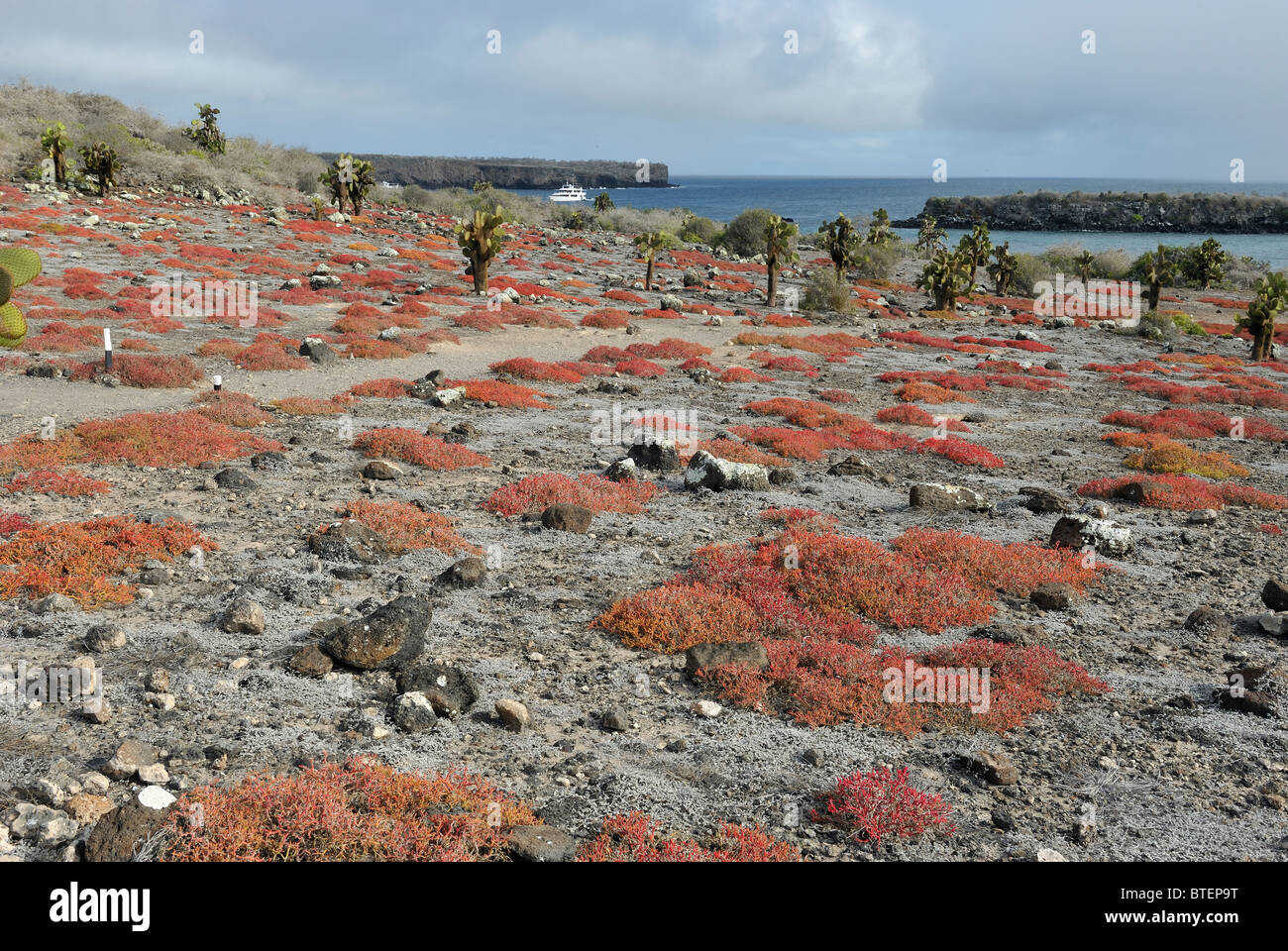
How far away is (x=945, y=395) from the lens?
2672cm

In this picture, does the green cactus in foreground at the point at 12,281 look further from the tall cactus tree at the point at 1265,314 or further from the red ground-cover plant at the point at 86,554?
the tall cactus tree at the point at 1265,314

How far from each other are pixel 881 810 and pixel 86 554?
31.6ft

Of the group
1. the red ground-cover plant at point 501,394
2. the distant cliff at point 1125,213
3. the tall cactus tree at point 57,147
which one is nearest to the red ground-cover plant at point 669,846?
the red ground-cover plant at point 501,394

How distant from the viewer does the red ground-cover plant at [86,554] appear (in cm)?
909

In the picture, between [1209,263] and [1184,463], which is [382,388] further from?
[1209,263]

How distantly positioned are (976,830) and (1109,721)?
2718 mm

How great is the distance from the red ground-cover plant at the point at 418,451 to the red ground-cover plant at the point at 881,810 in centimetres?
1119

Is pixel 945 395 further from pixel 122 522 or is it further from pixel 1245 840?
pixel 122 522

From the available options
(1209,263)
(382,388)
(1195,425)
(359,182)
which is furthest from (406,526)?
(1209,263)

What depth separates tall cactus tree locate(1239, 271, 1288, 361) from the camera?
40.1 metres

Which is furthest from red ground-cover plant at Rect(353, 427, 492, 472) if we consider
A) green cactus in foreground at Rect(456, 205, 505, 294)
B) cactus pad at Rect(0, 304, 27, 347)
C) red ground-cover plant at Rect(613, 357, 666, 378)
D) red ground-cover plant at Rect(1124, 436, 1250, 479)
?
green cactus in foreground at Rect(456, 205, 505, 294)

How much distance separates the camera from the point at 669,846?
5.77m

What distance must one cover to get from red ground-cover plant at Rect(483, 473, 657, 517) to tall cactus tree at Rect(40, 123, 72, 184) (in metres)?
65.6

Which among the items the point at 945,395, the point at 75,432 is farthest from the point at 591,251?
the point at 75,432
